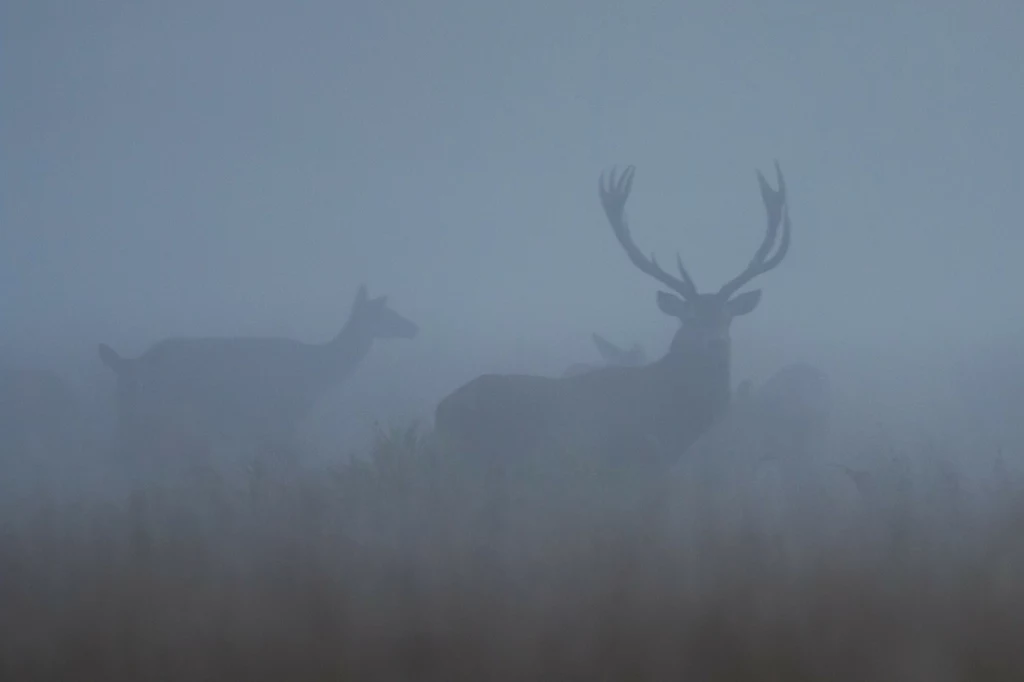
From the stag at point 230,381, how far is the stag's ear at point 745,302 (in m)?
4.23

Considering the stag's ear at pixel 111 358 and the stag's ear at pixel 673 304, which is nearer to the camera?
the stag's ear at pixel 673 304

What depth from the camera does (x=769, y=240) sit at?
7816mm

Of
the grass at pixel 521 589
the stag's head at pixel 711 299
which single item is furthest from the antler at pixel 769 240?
the grass at pixel 521 589

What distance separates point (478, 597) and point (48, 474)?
195 inches

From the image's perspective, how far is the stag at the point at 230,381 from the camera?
1021 cm

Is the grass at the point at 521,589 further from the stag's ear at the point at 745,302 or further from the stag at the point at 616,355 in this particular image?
the stag at the point at 616,355

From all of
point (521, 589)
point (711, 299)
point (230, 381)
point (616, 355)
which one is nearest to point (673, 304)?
point (711, 299)

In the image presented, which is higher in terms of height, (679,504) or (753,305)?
(753,305)

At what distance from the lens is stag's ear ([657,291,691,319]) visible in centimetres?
773

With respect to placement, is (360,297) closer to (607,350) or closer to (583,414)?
(607,350)

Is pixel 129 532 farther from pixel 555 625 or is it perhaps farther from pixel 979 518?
pixel 979 518

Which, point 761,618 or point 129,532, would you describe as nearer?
point 761,618

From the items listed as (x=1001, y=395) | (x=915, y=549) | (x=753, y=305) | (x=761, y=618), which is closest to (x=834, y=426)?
(x=1001, y=395)

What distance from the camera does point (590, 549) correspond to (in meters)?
4.74
